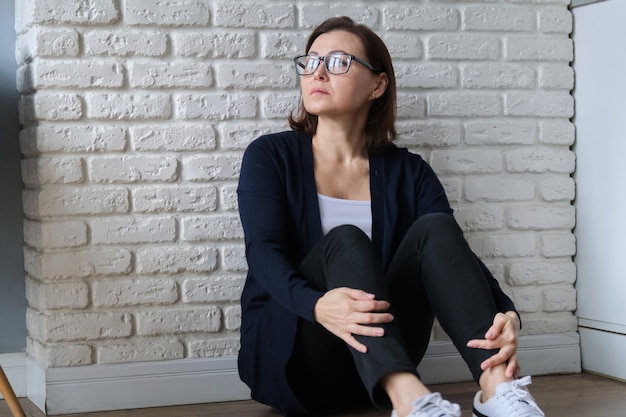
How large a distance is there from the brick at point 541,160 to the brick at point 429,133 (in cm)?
21

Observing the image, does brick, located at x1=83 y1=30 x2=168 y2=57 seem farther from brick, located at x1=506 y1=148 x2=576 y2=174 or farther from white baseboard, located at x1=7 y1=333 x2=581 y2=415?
brick, located at x1=506 y1=148 x2=576 y2=174

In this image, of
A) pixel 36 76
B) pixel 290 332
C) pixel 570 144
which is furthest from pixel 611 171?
pixel 36 76

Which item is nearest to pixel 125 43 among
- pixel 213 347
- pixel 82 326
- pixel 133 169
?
pixel 133 169

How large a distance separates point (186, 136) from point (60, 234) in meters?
0.45

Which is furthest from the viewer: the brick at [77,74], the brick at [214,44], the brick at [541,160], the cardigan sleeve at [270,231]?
the brick at [541,160]

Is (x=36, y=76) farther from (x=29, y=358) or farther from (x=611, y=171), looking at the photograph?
(x=611, y=171)

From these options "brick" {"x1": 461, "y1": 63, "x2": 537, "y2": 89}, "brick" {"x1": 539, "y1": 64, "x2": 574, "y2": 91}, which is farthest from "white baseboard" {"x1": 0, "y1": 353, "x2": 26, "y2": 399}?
"brick" {"x1": 539, "y1": 64, "x2": 574, "y2": 91}

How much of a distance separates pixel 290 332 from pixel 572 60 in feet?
4.68

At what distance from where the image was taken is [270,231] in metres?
2.07

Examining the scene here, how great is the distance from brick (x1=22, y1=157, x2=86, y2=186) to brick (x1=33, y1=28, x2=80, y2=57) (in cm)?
29

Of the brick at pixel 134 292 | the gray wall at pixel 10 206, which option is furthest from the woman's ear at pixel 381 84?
the gray wall at pixel 10 206

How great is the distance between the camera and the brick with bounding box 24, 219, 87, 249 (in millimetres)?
2297

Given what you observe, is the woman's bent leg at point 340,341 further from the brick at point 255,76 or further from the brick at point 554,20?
the brick at point 554,20

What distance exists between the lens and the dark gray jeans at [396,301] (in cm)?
174
